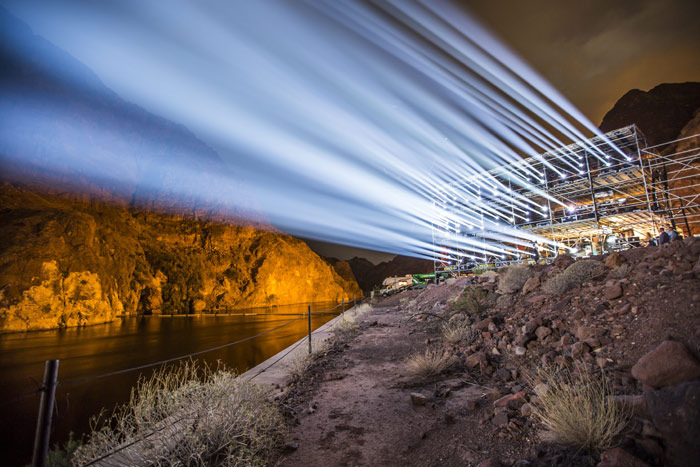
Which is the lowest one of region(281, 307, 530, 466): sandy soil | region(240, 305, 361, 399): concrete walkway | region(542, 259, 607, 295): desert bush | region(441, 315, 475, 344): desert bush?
region(240, 305, 361, 399): concrete walkway

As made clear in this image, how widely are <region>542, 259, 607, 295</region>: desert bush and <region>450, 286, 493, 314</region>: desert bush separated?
2227 mm

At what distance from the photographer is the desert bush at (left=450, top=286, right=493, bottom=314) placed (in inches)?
363

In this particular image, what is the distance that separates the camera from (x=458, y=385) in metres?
4.94

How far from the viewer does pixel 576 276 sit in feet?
23.1

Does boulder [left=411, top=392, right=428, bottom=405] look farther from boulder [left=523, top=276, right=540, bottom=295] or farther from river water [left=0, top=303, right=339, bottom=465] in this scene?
boulder [left=523, top=276, right=540, bottom=295]

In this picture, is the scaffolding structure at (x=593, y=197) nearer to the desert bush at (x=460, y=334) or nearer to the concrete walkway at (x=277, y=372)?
the desert bush at (x=460, y=334)

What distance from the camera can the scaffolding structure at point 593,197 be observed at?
758 inches

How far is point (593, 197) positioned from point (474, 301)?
15.9 meters

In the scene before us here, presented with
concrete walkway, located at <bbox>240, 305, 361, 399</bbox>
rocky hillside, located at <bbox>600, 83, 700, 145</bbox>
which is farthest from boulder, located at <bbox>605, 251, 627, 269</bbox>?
rocky hillside, located at <bbox>600, 83, 700, 145</bbox>

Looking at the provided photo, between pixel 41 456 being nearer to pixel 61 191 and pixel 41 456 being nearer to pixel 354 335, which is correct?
pixel 354 335

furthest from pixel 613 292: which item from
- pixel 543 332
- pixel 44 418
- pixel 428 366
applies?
pixel 44 418

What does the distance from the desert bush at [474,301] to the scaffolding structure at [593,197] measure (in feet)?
37.1

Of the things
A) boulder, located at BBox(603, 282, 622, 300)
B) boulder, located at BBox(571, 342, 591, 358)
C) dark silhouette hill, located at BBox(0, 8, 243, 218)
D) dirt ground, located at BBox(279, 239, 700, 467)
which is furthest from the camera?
dark silhouette hill, located at BBox(0, 8, 243, 218)

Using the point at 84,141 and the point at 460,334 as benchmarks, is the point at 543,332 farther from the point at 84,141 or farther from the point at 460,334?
the point at 84,141
